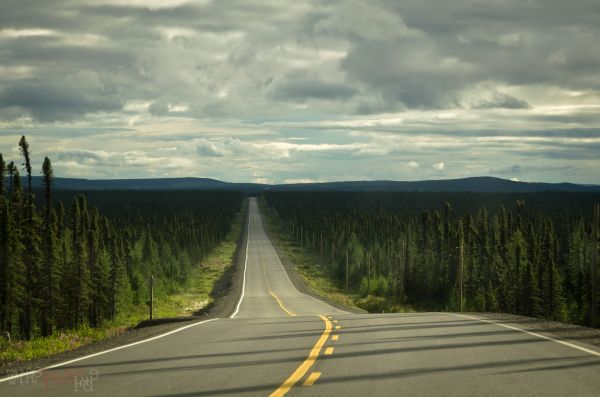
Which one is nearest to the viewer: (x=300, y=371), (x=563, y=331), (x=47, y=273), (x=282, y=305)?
(x=300, y=371)

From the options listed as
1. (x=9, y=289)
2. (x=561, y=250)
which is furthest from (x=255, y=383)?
(x=561, y=250)

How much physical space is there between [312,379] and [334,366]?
1.48m

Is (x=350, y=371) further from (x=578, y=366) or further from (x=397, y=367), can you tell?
(x=578, y=366)

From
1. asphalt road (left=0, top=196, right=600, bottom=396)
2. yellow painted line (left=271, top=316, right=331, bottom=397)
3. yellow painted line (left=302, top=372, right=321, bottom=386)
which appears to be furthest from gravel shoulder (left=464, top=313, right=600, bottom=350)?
yellow painted line (left=302, top=372, right=321, bottom=386)

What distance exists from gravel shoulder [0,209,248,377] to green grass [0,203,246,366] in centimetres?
148

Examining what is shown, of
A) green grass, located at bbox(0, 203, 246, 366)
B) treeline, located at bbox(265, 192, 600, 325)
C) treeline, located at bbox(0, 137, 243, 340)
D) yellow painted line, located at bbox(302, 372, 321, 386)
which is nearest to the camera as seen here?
yellow painted line, located at bbox(302, 372, 321, 386)

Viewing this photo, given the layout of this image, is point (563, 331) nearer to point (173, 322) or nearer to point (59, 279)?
point (173, 322)

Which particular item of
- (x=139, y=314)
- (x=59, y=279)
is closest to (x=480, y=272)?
(x=139, y=314)

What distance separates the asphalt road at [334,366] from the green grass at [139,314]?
4.82 m

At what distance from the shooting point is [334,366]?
11.6 metres

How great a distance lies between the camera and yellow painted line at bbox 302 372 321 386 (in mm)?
9828

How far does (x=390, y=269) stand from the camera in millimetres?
118562

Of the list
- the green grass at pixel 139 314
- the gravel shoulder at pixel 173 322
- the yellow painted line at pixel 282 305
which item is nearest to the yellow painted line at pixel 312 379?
the gravel shoulder at pixel 173 322

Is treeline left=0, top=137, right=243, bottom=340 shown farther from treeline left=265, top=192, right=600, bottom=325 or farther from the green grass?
treeline left=265, top=192, right=600, bottom=325
